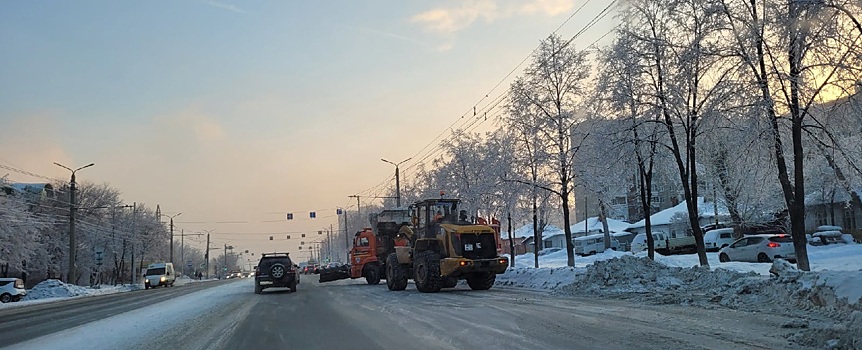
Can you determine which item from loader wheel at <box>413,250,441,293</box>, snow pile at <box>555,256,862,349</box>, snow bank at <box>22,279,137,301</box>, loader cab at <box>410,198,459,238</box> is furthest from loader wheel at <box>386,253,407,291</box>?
snow bank at <box>22,279,137,301</box>

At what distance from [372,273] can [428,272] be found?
9980 mm

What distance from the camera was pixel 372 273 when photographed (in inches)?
1256

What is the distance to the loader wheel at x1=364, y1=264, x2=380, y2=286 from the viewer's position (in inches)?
1242

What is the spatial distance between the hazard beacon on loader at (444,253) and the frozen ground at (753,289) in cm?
222

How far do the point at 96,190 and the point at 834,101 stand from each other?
7179 centimetres

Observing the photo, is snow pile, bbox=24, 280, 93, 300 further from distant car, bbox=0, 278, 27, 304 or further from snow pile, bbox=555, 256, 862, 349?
snow pile, bbox=555, 256, 862, 349

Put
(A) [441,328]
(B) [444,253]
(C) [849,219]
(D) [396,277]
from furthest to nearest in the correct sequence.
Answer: (C) [849,219] → (D) [396,277] → (B) [444,253] → (A) [441,328]

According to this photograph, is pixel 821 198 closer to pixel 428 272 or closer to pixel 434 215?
pixel 434 215

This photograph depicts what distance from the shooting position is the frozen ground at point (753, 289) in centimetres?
916

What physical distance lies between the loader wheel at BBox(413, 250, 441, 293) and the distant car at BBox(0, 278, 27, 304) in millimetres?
27678

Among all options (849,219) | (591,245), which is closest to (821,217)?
(849,219)

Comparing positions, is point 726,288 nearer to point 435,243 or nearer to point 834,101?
point 834,101

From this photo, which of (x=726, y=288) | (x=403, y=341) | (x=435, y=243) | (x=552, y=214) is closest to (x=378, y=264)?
(x=435, y=243)

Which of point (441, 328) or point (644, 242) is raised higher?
point (644, 242)
